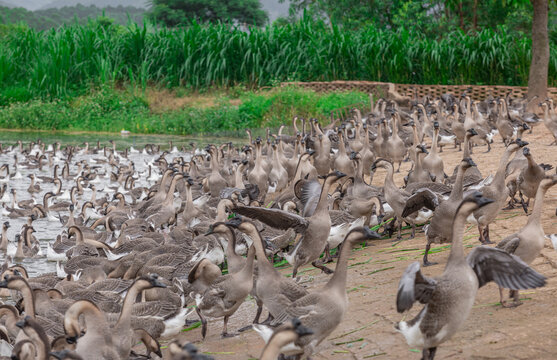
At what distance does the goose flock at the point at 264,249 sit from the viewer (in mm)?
6145

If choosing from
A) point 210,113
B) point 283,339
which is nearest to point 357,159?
point 283,339

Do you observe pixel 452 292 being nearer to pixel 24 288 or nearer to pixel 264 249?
pixel 264 249

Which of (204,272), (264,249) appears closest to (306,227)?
(264,249)

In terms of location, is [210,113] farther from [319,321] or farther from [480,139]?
[319,321]

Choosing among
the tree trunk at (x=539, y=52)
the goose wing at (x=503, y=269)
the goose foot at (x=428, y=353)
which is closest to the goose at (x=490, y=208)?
the goose wing at (x=503, y=269)

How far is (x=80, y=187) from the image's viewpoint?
19391 millimetres

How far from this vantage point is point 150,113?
32.9 metres

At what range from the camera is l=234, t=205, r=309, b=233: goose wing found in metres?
8.20

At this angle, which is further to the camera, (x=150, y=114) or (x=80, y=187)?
(x=150, y=114)

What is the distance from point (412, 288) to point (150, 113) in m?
28.7

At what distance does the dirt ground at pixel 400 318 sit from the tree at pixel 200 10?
52.5 meters

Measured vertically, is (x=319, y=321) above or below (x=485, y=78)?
below

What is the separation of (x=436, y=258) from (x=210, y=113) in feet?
72.9

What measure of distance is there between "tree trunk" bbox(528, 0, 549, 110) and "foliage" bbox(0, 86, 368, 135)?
668cm
